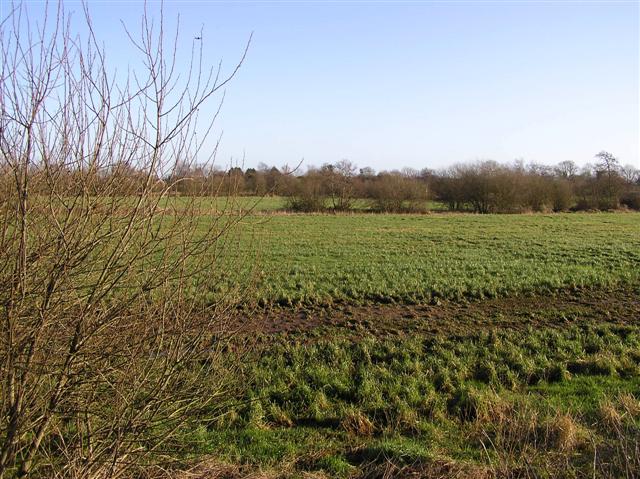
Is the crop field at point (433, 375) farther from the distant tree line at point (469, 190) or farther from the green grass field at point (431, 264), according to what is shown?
the distant tree line at point (469, 190)

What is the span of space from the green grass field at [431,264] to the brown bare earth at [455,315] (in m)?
0.51

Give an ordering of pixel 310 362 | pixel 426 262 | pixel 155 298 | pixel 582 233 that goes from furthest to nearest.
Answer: pixel 582 233 < pixel 426 262 < pixel 310 362 < pixel 155 298

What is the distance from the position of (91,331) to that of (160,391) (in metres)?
0.60

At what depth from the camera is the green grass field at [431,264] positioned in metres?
11.2

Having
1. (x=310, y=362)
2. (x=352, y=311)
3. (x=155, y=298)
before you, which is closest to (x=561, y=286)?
(x=352, y=311)

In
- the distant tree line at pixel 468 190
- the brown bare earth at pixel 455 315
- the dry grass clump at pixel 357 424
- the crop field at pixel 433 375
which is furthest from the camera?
the distant tree line at pixel 468 190

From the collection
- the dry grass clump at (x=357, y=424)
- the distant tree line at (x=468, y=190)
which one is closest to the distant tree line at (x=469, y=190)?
the distant tree line at (x=468, y=190)

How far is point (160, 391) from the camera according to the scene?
125 inches

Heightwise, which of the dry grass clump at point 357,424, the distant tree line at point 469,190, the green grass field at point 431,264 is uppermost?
the distant tree line at point 469,190

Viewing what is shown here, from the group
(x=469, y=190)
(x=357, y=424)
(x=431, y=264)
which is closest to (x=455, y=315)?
(x=357, y=424)

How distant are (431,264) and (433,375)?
8.91m

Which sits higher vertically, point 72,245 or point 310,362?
point 72,245

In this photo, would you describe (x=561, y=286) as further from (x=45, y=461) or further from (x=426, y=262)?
(x=45, y=461)

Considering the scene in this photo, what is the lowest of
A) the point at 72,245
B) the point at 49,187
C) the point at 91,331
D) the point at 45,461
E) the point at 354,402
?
the point at 354,402
